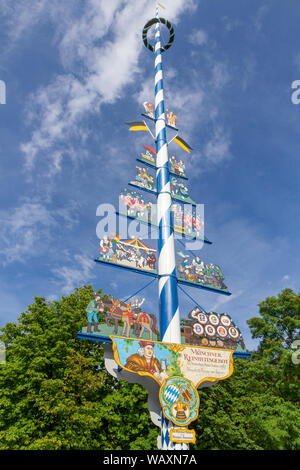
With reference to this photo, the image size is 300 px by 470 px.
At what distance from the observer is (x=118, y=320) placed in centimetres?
1087

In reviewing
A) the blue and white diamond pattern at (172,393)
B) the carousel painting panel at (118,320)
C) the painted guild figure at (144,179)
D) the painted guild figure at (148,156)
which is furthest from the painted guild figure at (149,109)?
the blue and white diamond pattern at (172,393)

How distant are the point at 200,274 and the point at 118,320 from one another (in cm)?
444

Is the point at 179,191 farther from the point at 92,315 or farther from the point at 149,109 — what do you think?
the point at 92,315

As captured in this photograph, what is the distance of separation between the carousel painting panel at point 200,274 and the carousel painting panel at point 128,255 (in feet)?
3.93

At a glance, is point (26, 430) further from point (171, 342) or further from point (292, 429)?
point (292, 429)

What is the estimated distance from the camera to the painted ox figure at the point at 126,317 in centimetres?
1067

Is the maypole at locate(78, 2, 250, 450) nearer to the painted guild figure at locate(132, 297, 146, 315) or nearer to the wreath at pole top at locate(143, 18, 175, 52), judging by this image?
the painted guild figure at locate(132, 297, 146, 315)

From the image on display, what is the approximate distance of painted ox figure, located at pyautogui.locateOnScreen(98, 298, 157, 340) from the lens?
10671 mm

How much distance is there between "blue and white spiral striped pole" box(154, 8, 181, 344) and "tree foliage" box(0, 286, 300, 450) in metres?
6.74

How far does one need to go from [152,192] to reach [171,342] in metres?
7.19

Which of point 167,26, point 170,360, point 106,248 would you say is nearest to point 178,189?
point 106,248

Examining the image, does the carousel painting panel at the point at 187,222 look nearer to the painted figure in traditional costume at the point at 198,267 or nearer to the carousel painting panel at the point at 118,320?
the painted figure in traditional costume at the point at 198,267
